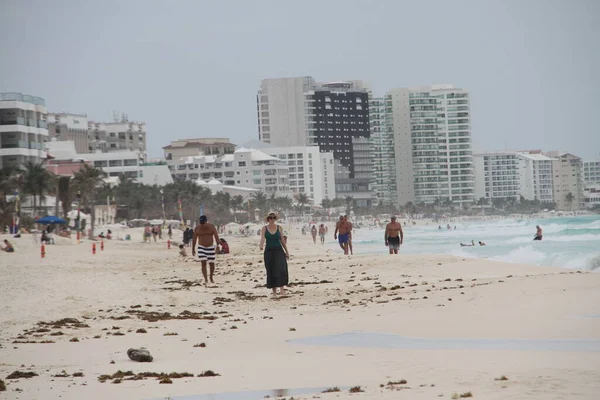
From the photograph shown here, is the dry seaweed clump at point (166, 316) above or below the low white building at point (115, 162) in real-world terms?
below

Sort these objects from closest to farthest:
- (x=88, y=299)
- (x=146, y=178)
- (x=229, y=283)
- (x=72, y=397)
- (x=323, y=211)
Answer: (x=72, y=397) → (x=88, y=299) → (x=229, y=283) → (x=146, y=178) → (x=323, y=211)

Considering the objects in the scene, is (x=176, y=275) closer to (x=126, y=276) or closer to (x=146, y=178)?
(x=126, y=276)

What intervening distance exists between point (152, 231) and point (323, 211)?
113008 mm

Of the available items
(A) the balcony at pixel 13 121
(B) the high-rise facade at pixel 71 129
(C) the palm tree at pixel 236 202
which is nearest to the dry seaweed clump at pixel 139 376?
(A) the balcony at pixel 13 121

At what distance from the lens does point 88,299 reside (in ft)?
57.0

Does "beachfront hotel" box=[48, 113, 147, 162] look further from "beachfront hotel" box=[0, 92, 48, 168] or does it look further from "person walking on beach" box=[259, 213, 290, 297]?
"person walking on beach" box=[259, 213, 290, 297]

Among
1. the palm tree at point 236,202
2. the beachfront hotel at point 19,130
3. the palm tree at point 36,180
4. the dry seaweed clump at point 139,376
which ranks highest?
the beachfront hotel at point 19,130

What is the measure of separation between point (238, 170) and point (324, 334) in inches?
6215

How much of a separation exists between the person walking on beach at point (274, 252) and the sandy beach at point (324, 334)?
45 centimetres

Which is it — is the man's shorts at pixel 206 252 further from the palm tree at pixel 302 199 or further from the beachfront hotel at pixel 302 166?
the beachfront hotel at pixel 302 166

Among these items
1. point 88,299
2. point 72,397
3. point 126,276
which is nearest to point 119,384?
point 72,397

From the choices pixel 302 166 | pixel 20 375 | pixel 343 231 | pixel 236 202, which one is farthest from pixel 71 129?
pixel 20 375

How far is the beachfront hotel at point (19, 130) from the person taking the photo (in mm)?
81688

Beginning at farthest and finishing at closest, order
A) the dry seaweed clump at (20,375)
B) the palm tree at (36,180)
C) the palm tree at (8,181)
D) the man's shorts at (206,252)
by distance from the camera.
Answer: the palm tree at (36,180) < the palm tree at (8,181) < the man's shorts at (206,252) < the dry seaweed clump at (20,375)
